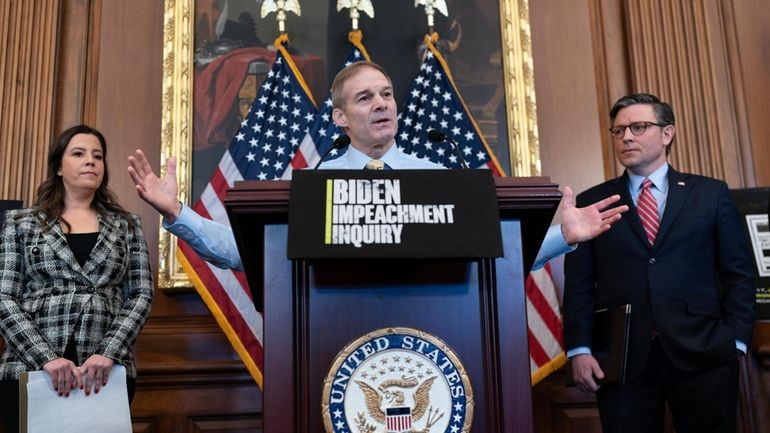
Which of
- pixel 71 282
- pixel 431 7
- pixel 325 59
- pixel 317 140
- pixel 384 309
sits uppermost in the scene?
pixel 431 7

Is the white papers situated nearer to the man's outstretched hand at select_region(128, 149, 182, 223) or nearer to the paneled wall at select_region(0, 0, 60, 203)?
the man's outstretched hand at select_region(128, 149, 182, 223)

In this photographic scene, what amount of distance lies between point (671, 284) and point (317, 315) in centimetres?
181

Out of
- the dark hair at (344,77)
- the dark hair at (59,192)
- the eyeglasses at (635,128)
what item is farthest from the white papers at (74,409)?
the eyeglasses at (635,128)

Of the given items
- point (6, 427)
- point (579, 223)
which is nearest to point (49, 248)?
point (6, 427)

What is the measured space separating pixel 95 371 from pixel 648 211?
2162 millimetres

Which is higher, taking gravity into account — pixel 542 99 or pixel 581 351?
pixel 542 99

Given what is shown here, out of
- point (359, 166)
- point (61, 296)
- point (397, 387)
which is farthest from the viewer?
point (61, 296)

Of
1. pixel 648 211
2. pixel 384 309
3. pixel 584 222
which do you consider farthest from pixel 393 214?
pixel 648 211

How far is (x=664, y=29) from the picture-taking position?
4.40 meters

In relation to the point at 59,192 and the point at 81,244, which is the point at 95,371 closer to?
the point at 81,244

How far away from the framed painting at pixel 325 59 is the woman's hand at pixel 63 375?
1.43m

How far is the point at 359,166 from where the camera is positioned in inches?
102

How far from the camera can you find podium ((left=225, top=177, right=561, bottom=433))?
167cm

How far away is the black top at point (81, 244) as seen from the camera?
3.04 metres
